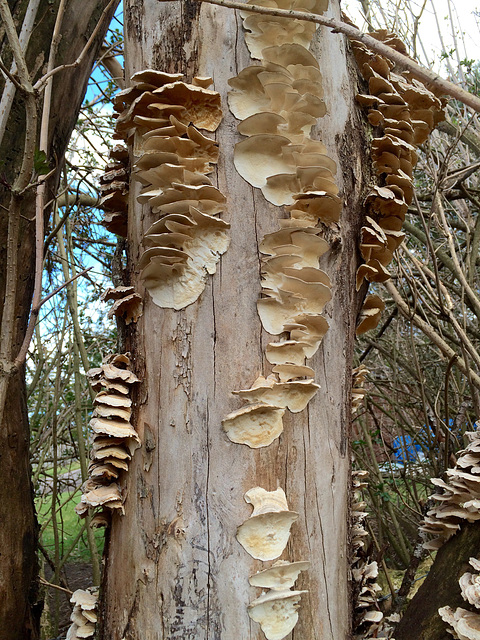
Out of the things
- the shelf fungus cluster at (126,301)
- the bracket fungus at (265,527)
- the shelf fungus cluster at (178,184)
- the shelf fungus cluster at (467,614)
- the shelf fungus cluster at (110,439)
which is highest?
the shelf fungus cluster at (178,184)

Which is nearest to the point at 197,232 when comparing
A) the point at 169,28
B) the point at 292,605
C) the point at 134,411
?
the point at 134,411

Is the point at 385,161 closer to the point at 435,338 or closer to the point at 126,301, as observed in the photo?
the point at 126,301

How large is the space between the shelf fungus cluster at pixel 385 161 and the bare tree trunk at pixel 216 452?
125 mm

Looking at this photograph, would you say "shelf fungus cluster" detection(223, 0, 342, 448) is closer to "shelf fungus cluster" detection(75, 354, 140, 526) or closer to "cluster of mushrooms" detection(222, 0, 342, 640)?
"cluster of mushrooms" detection(222, 0, 342, 640)

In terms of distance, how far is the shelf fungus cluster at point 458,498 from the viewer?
163 centimetres

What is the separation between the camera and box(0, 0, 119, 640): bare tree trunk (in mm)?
2178

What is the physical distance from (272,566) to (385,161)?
129 cm

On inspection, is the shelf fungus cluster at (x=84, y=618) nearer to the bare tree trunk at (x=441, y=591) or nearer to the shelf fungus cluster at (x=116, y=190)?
the bare tree trunk at (x=441, y=591)

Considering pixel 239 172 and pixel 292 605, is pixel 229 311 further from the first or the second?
pixel 292 605

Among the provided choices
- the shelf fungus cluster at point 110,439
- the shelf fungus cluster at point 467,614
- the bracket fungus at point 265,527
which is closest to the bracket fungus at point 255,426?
the bracket fungus at point 265,527

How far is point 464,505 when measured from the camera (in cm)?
160

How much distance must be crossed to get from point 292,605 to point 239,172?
1142 mm

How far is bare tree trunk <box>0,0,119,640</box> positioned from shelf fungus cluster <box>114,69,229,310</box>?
69 cm

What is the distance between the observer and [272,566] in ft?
4.17
